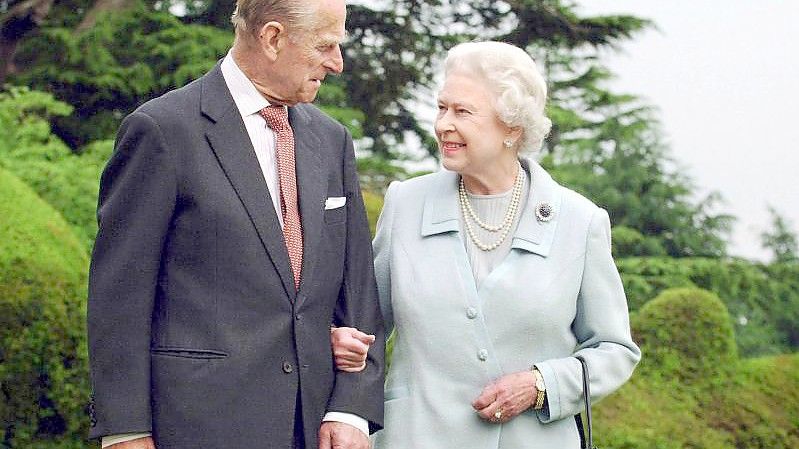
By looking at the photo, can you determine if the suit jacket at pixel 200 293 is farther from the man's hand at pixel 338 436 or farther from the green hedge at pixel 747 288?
the green hedge at pixel 747 288

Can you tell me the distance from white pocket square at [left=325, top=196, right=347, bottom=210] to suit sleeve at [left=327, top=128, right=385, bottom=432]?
5cm

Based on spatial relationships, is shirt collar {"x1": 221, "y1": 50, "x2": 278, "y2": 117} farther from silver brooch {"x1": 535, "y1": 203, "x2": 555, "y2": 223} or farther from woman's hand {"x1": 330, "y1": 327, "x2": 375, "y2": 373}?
silver brooch {"x1": 535, "y1": 203, "x2": 555, "y2": 223}

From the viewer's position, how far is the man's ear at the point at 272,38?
3.25 meters

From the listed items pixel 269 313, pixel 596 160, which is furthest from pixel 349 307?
pixel 596 160

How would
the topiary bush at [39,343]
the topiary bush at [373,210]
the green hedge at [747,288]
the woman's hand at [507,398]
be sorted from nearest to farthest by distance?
the woman's hand at [507,398] < the topiary bush at [39,343] < the topiary bush at [373,210] < the green hedge at [747,288]

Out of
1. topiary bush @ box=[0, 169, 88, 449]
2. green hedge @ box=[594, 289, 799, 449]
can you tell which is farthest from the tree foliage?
topiary bush @ box=[0, 169, 88, 449]

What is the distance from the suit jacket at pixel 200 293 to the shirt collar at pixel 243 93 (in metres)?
0.03

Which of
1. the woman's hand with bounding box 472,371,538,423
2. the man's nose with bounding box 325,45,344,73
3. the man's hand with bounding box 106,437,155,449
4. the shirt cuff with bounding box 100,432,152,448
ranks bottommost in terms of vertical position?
the woman's hand with bounding box 472,371,538,423

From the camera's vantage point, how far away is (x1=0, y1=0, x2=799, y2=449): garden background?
299 inches

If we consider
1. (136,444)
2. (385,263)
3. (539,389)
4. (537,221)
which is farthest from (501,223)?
(136,444)

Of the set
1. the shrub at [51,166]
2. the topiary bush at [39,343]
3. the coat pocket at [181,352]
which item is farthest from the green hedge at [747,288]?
the coat pocket at [181,352]

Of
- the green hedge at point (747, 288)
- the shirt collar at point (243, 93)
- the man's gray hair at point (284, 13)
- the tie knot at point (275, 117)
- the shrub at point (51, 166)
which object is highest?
the man's gray hair at point (284, 13)

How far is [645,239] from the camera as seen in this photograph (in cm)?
1145

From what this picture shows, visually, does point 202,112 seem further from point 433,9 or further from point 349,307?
point 433,9
